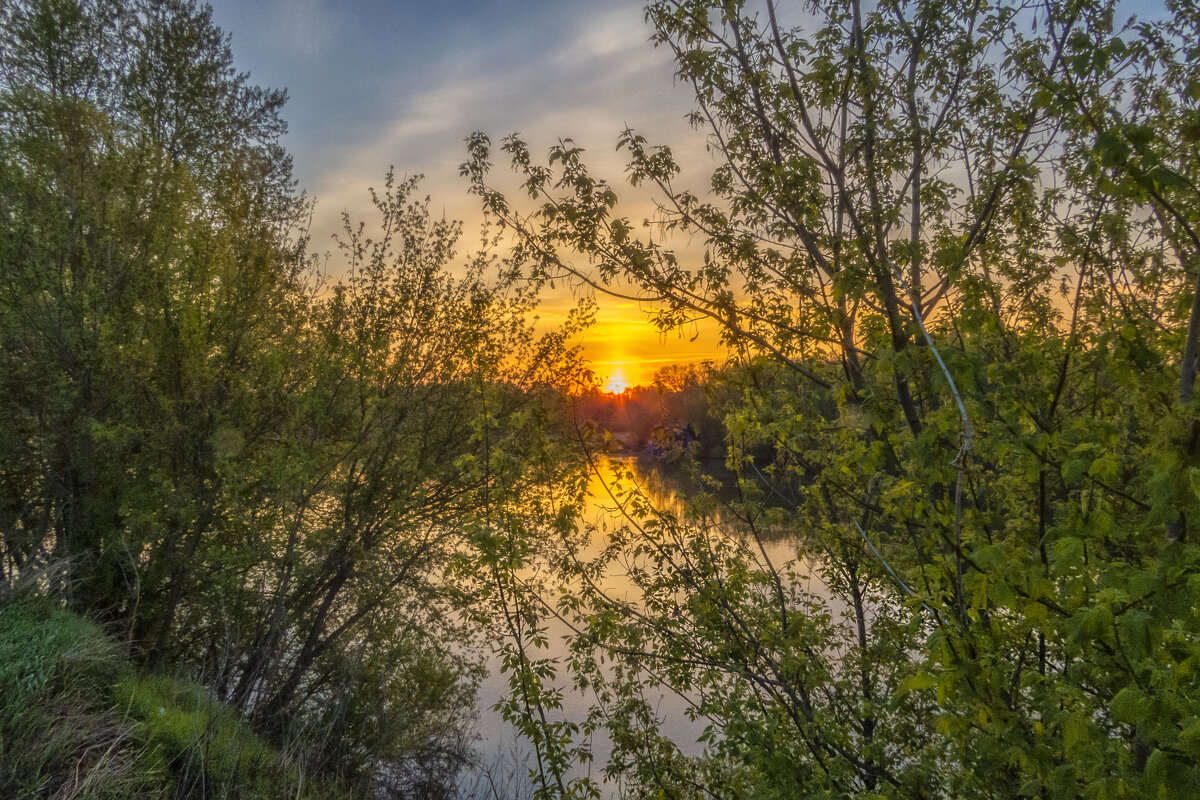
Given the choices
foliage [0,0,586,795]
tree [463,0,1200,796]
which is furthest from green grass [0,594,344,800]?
tree [463,0,1200,796]

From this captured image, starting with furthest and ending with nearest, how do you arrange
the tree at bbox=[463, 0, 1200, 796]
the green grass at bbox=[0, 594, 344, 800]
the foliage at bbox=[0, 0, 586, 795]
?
the foliage at bbox=[0, 0, 586, 795] → the green grass at bbox=[0, 594, 344, 800] → the tree at bbox=[463, 0, 1200, 796]

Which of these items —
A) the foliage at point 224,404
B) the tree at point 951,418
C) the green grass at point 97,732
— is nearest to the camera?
the tree at point 951,418

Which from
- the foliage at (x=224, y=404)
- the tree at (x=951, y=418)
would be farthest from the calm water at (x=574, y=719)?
the tree at (x=951, y=418)

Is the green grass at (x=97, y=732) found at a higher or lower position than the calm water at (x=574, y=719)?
higher

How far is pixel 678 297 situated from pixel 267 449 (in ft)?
20.9

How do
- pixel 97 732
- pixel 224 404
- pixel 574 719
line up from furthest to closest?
1. pixel 574 719
2. pixel 224 404
3. pixel 97 732

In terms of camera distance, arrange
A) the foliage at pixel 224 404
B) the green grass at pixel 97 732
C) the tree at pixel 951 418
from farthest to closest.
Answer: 1. the foliage at pixel 224 404
2. the green grass at pixel 97 732
3. the tree at pixel 951 418

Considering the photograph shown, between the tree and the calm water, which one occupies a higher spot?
the tree

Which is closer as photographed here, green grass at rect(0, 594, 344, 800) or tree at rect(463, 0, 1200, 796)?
tree at rect(463, 0, 1200, 796)

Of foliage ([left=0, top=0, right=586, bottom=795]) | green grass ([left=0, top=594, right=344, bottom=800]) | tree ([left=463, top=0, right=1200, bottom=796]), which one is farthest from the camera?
foliage ([left=0, top=0, right=586, bottom=795])

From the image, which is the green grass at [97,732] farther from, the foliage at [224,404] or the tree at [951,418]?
the tree at [951,418]

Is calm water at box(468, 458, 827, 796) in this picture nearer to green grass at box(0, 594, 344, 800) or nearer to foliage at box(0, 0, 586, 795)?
foliage at box(0, 0, 586, 795)

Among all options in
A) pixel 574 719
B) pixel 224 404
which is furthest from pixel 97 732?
pixel 574 719

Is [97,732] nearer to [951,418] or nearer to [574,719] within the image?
[951,418]
